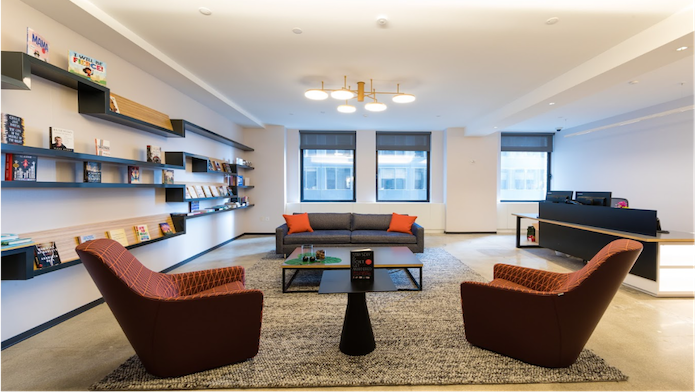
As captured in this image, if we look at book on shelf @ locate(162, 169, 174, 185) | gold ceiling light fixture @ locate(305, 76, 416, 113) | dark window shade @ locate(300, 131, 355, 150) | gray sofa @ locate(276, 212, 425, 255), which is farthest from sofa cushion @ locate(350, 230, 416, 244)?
dark window shade @ locate(300, 131, 355, 150)

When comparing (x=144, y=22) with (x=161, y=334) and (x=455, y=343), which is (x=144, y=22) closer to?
(x=161, y=334)

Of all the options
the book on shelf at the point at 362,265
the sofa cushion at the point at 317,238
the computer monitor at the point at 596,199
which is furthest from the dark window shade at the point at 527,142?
the book on shelf at the point at 362,265

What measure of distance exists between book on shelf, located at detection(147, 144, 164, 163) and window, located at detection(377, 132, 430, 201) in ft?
17.7

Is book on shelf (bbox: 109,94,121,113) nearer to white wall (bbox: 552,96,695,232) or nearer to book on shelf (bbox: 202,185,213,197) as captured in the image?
book on shelf (bbox: 202,185,213,197)

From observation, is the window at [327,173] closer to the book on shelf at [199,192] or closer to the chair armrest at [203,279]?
the book on shelf at [199,192]

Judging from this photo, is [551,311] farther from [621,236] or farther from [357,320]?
[621,236]

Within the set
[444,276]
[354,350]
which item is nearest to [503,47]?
[444,276]

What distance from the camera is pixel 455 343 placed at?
2428 mm

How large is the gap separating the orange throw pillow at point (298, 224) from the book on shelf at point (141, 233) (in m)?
2.17

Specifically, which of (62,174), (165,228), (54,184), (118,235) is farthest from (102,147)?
(165,228)

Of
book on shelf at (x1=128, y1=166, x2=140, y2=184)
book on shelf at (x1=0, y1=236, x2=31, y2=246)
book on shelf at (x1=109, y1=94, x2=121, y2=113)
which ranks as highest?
book on shelf at (x1=109, y1=94, x2=121, y2=113)

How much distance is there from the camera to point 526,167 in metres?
8.16

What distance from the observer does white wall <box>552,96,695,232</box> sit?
495 cm

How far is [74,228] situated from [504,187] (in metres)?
8.66
